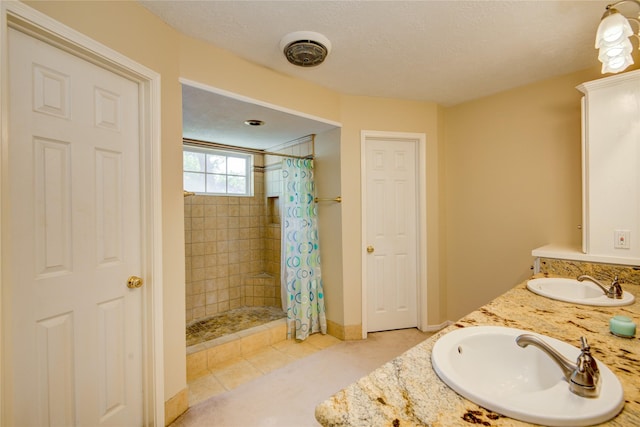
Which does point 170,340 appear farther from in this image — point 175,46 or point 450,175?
point 450,175

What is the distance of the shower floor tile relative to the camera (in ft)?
8.25

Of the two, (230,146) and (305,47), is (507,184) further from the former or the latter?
(230,146)

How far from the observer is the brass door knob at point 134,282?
1441mm

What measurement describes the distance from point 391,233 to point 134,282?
222 centimetres

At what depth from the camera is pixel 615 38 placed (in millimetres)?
1178

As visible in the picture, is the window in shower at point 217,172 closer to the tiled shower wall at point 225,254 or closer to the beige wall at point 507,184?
the tiled shower wall at point 225,254

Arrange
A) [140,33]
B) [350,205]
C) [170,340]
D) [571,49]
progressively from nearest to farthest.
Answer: [140,33], [170,340], [571,49], [350,205]

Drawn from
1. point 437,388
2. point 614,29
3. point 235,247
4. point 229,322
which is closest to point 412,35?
point 614,29

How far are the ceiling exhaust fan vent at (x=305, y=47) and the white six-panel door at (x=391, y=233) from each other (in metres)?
1.13

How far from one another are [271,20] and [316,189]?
5.22 feet

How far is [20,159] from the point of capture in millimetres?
1068

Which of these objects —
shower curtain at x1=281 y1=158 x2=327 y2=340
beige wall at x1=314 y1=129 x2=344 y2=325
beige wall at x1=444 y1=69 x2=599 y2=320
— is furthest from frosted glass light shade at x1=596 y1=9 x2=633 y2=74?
shower curtain at x1=281 y1=158 x2=327 y2=340

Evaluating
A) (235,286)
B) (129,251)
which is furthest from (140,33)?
(235,286)

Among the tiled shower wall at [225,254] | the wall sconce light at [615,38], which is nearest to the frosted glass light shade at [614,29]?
the wall sconce light at [615,38]
